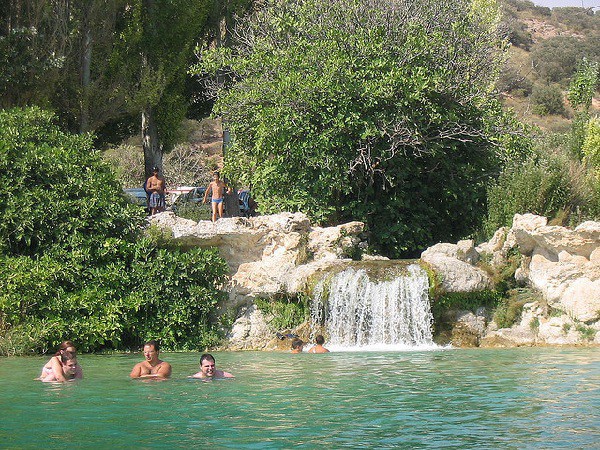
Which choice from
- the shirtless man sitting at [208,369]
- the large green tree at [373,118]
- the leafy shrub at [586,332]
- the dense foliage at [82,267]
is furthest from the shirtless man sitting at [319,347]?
the large green tree at [373,118]

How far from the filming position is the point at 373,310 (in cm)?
1953

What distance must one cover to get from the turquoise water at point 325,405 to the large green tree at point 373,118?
296 inches

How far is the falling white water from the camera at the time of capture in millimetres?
19312

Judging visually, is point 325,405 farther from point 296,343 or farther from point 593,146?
point 593,146

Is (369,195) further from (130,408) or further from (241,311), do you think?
(130,408)

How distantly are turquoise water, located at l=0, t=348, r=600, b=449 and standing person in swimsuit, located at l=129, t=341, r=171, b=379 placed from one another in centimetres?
24

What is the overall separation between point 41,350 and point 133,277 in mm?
2269

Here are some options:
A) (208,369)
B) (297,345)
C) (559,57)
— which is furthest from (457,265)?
(559,57)

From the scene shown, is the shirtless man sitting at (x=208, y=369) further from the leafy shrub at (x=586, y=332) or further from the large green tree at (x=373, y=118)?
the large green tree at (x=373, y=118)

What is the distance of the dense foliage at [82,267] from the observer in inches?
730

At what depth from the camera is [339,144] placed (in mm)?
22812

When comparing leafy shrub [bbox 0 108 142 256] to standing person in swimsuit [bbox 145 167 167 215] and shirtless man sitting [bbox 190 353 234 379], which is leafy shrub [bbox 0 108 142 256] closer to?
standing person in swimsuit [bbox 145 167 167 215]

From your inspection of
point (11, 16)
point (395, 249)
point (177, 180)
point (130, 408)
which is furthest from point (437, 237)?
point (177, 180)

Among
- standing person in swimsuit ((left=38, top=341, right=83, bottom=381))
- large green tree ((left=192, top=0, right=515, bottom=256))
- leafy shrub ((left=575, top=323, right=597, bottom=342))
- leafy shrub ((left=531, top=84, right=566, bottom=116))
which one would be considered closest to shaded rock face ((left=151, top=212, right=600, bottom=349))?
leafy shrub ((left=575, top=323, right=597, bottom=342))
